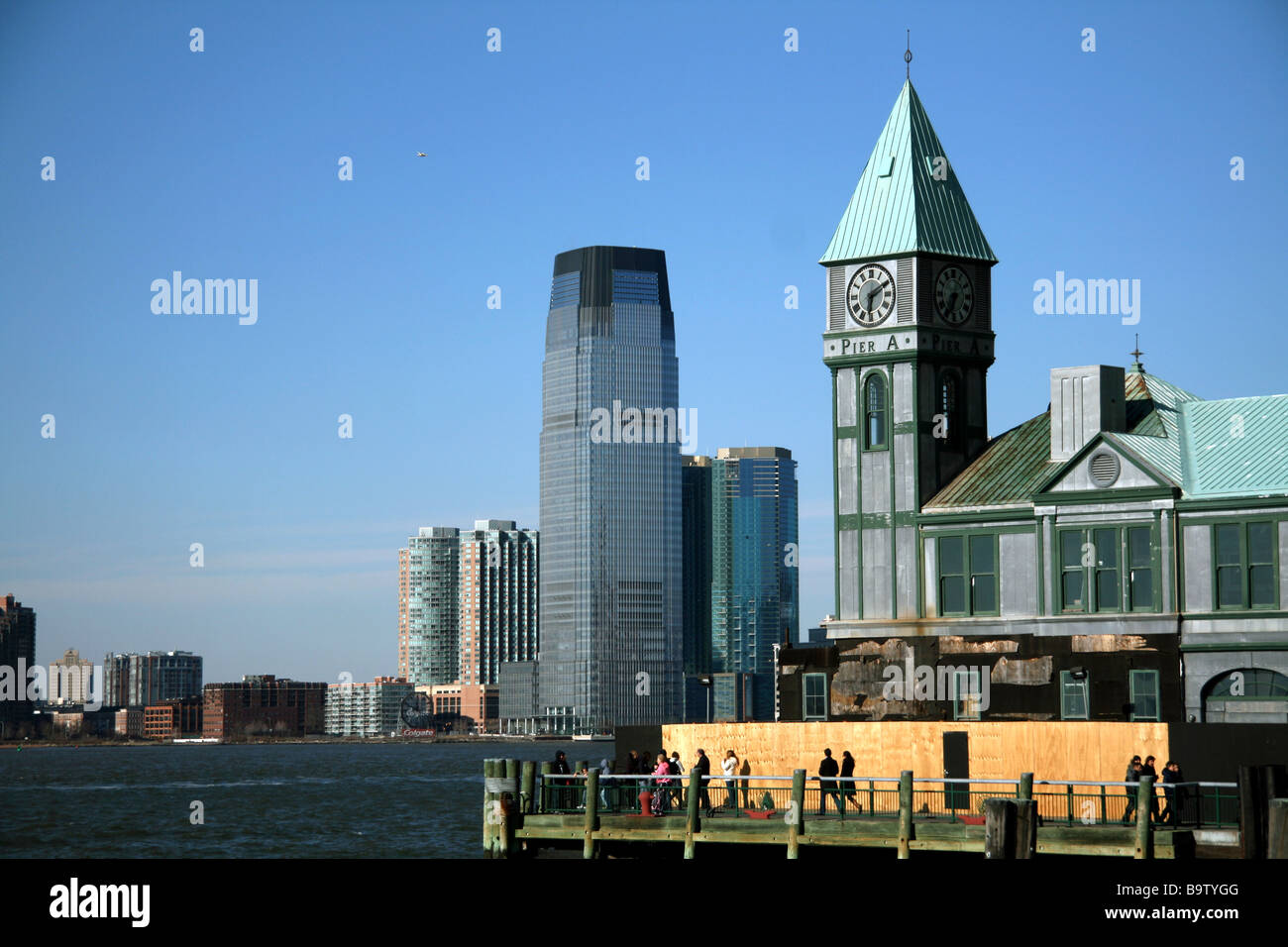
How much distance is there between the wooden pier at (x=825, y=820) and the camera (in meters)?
38.2

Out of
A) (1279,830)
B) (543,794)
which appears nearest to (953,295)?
(543,794)

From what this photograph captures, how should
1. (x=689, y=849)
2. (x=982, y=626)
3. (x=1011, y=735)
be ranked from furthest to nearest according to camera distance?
1. (x=982, y=626)
2. (x=1011, y=735)
3. (x=689, y=849)

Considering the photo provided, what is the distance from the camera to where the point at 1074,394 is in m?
59.7

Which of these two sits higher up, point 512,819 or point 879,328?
point 879,328

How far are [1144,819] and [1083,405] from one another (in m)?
23.6

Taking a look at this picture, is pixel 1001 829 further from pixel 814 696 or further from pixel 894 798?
pixel 814 696

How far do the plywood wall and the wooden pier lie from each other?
1522 millimetres

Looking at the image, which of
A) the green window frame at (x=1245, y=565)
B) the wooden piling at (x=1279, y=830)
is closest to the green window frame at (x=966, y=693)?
the green window frame at (x=1245, y=565)

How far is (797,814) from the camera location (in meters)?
42.5

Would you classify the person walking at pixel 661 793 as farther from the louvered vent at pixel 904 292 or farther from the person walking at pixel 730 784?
the louvered vent at pixel 904 292

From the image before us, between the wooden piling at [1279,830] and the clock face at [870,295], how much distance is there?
31346mm

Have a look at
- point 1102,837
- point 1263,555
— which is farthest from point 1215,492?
point 1102,837
